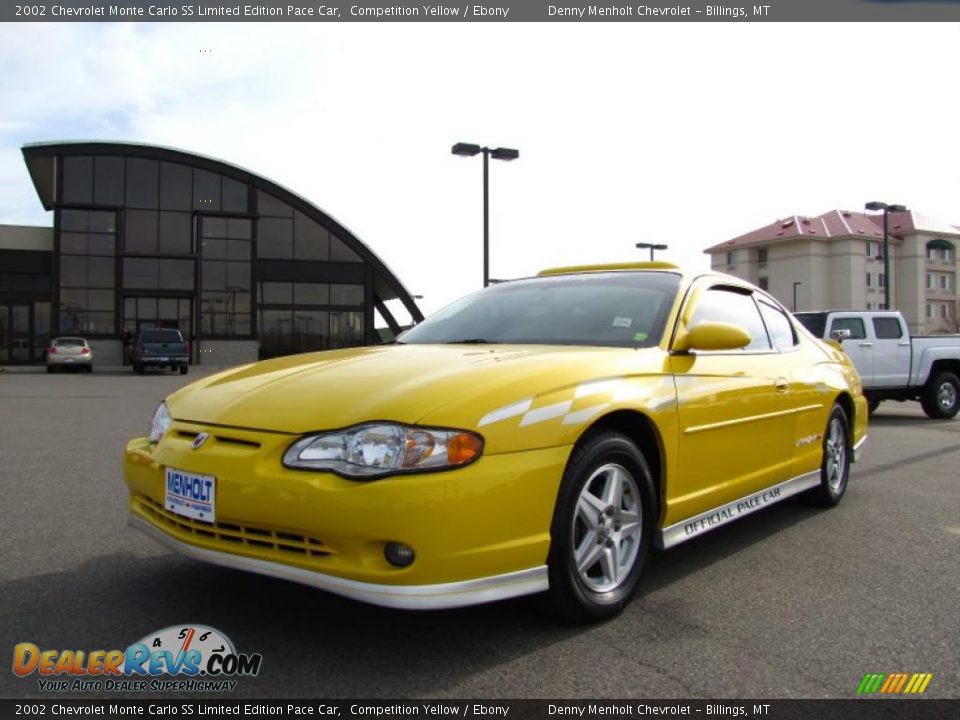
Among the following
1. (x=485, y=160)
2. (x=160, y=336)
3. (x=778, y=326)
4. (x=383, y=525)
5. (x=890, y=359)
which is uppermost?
(x=485, y=160)

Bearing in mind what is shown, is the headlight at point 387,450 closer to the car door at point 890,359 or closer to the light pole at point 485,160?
the car door at point 890,359

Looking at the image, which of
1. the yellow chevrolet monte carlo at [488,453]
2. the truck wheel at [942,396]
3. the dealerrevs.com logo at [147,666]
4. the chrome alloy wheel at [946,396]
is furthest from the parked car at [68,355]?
the dealerrevs.com logo at [147,666]

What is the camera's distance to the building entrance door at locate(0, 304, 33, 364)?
33.7m

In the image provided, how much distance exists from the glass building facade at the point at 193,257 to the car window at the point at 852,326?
2812 centimetres

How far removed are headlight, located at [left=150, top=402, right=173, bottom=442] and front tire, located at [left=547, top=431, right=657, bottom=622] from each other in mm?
1720

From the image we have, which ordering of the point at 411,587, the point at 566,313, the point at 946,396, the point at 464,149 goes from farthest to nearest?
the point at 464,149, the point at 946,396, the point at 566,313, the point at 411,587

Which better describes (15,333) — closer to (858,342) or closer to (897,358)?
(858,342)

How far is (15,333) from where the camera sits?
111 feet

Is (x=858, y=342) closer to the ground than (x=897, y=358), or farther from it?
farther from it

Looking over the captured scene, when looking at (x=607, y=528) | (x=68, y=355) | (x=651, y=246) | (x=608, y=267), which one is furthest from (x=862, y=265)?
(x=607, y=528)

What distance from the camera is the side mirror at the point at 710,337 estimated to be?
3.47 meters

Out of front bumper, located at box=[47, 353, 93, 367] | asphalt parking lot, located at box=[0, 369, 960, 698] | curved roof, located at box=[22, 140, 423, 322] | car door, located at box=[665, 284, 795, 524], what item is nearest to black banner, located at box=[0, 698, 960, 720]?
asphalt parking lot, located at box=[0, 369, 960, 698]

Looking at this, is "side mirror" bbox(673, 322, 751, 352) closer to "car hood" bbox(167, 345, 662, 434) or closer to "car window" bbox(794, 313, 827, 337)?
"car hood" bbox(167, 345, 662, 434)

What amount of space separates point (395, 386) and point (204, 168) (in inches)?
1421
